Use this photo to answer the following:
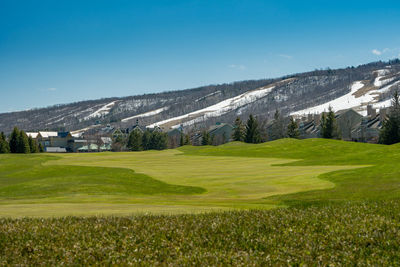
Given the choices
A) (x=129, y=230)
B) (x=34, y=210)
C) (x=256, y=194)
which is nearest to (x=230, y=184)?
(x=256, y=194)

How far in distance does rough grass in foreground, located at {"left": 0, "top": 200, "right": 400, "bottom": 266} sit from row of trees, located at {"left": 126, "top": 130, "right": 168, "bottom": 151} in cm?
14295

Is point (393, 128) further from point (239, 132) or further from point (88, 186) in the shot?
point (88, 186)

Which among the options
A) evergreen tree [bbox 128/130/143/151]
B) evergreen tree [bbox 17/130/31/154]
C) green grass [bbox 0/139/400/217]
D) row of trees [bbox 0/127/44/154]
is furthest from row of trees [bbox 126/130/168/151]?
green grass [bbox 0/139/400/217]

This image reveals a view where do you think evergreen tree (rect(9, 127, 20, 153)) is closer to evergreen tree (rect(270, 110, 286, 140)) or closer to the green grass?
the green grass

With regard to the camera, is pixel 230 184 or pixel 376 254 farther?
pixel 230 184

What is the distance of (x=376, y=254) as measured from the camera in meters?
12.2

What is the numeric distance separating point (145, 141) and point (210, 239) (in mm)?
152557

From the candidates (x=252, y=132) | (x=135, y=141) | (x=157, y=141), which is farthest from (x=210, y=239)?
(x=157, y=141)

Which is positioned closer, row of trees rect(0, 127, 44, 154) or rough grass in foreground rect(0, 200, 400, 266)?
rough grass in foreground rect(0, 200, 400, 266)

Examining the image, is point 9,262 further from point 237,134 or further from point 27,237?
point 237,134

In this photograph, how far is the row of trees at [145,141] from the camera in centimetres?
15950

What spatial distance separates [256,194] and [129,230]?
19784mm

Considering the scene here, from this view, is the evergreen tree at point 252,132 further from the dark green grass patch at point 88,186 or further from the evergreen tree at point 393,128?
the dark green grass patch at point 88,186

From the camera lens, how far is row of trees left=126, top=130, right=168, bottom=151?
160m
